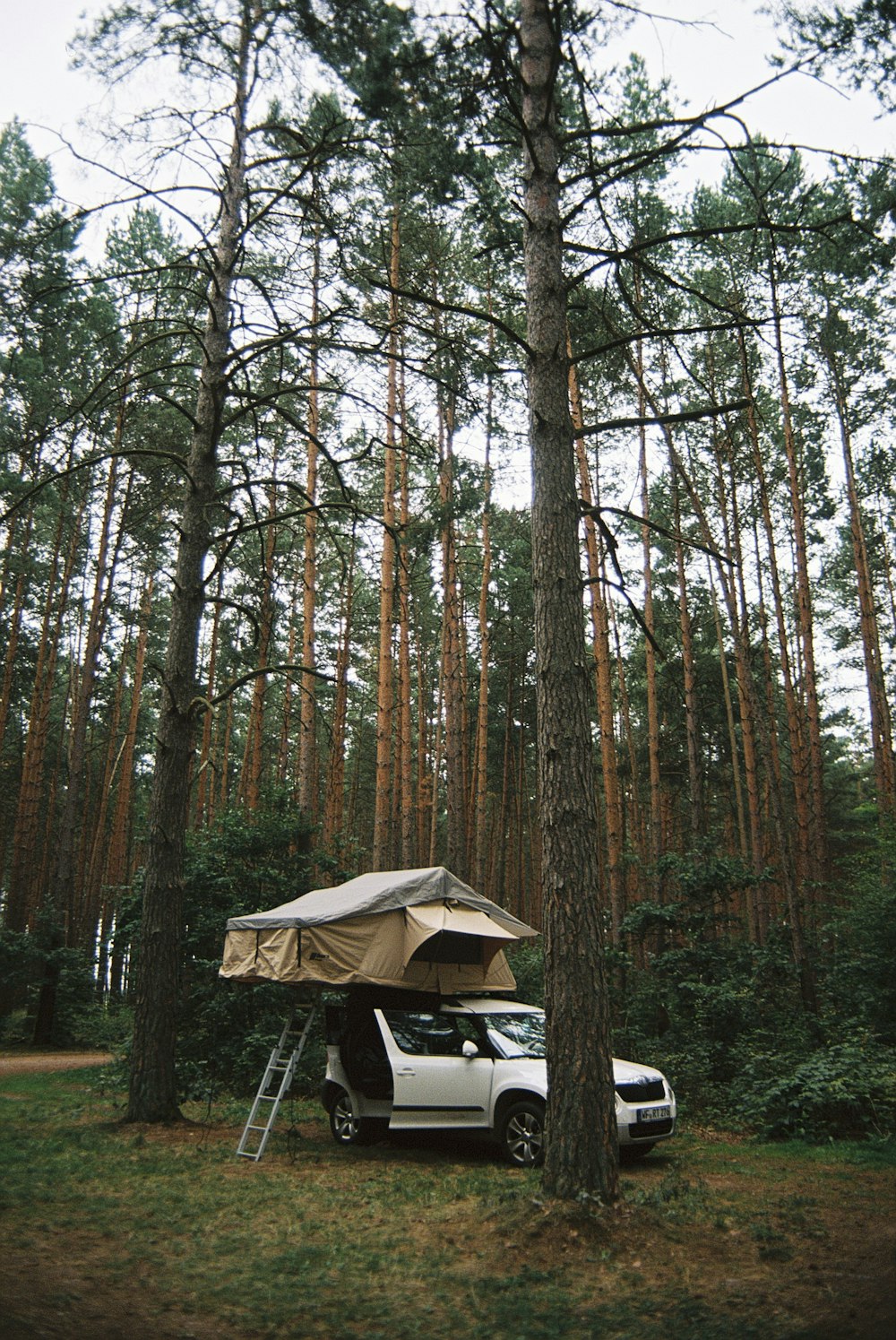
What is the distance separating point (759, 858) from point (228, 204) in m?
14.5

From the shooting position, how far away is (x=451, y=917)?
874 cm

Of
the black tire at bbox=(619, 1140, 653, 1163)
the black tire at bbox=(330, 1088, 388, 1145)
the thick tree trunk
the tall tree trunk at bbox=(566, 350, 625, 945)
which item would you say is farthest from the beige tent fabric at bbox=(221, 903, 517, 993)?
the tall tree trunk at bbox=(566, 350, 625, 945)

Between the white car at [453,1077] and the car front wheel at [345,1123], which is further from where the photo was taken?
the car front wheel at [345,1123]

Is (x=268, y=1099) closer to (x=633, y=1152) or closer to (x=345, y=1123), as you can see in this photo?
(x=345, y=1123)

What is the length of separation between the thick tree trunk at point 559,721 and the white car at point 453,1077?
2418 millimetres

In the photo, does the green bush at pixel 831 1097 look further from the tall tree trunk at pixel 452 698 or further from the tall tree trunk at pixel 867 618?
the tall tree trunk at pixel 867 618

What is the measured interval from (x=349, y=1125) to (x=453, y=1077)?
152 centimetres

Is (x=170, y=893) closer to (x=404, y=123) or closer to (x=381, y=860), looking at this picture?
(x=404, y=123)

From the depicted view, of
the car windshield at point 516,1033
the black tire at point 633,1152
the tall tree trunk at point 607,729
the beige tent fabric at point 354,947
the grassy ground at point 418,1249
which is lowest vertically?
the black tire at point 633,1152

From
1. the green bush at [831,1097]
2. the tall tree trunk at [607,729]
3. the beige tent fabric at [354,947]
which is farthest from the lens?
the tall tree trunk at [607,729]

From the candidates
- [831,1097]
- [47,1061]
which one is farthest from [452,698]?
[47,1061]

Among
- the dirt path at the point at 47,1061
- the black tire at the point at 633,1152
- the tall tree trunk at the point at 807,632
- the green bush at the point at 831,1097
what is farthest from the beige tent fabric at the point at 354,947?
the tall tree trunk at the point at 807,632

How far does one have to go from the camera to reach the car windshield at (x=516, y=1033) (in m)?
8.55

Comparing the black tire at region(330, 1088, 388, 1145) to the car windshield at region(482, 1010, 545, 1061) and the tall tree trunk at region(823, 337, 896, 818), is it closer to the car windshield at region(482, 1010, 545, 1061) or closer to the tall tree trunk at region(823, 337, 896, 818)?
the car windshield at region(482, 1010, 545, 1061)
